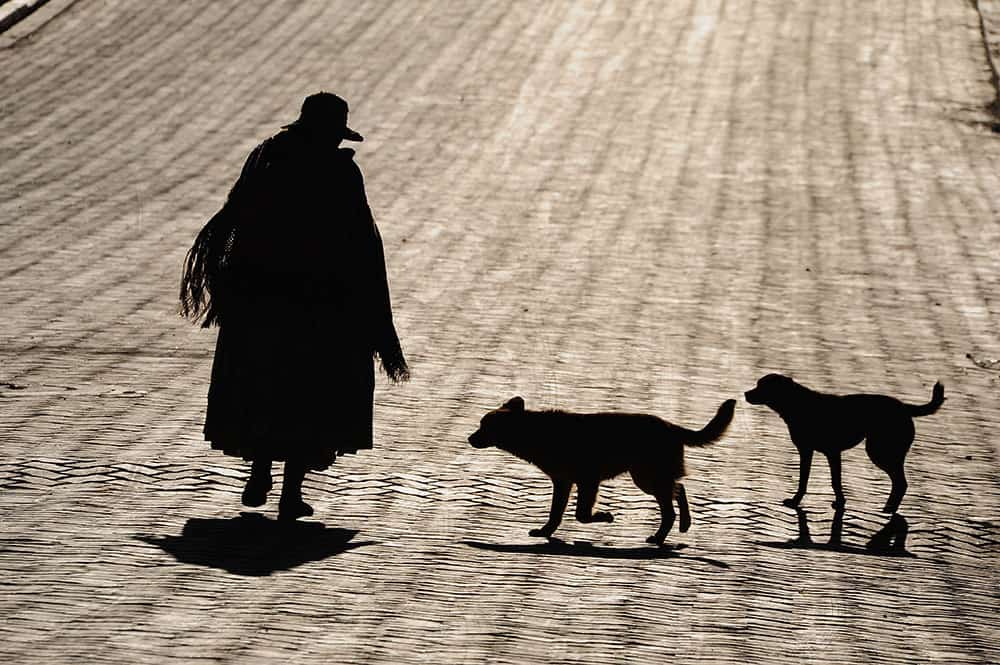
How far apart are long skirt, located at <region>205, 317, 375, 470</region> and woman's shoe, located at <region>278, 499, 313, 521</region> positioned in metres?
0.18

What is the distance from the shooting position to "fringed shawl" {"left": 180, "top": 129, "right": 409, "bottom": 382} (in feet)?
25.6

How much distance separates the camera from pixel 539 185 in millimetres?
18531

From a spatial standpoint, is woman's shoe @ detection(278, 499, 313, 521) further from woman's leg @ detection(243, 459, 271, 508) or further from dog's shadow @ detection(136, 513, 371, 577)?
woman's leg @ detection(243, 459, 271, 508)

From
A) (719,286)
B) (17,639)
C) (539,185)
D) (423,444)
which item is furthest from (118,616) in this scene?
(539,185)

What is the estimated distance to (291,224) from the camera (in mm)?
7848

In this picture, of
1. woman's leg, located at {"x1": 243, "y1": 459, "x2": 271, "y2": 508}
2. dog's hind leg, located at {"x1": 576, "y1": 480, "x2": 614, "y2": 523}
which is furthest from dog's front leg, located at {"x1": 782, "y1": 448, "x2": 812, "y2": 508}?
woman's leg, located at {"x1": 243, "y1": 459, "x2": 271, "y2": 508}

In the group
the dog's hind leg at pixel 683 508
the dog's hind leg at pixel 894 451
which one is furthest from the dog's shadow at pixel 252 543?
the dog's hind leg at pixel 894 451

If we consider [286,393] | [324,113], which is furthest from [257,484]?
[324,113]

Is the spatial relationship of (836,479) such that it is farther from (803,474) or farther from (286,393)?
(286,393)

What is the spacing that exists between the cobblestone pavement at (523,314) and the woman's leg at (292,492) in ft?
0.57

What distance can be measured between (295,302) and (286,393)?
415mm

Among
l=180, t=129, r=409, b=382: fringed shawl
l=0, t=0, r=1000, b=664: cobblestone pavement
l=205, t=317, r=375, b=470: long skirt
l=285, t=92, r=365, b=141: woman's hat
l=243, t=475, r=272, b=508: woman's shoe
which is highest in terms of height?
l=285, t=92, r=365, b=141: woman's hat

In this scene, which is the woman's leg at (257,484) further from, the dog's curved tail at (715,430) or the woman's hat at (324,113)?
the dog's curved tail at (715,430)

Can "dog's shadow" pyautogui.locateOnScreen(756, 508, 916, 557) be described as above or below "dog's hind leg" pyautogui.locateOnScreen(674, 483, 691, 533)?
below
